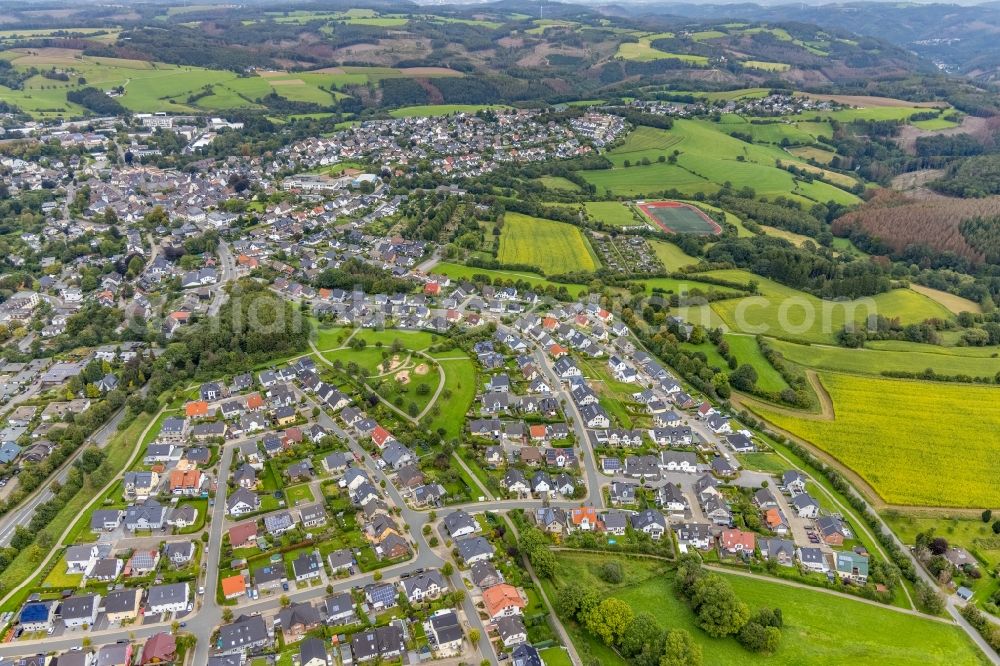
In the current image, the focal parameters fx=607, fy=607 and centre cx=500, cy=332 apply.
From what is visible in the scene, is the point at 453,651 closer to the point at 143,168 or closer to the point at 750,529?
the point at 750,529

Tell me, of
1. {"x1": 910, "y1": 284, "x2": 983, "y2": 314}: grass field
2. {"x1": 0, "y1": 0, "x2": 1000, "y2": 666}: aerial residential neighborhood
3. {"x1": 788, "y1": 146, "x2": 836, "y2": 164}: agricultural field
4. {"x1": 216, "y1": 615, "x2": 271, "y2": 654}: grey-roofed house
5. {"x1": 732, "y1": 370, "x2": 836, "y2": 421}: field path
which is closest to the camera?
{"x1": 216, "y1": 615, "x2": 271, "y2": 654}: grey-roofed house

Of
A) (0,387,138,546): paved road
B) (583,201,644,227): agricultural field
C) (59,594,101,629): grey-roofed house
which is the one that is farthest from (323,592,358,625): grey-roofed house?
(583,201,644,227): agricultural field

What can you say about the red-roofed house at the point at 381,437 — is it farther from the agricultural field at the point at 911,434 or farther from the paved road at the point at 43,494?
the agricultural field at the point at 911,434

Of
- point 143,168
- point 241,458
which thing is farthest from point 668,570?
point 143,168

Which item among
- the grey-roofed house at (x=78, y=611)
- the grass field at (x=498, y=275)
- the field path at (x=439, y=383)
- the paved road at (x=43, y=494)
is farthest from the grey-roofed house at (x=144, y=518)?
the grass field at (x=498, y=275)

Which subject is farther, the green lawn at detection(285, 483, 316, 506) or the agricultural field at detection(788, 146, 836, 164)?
A: the agricultural field at detection(788, 146, 836, 164)

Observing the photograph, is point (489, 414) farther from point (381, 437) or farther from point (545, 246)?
point (545, 246)

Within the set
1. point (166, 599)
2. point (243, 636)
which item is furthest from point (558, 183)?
point (243, 636)

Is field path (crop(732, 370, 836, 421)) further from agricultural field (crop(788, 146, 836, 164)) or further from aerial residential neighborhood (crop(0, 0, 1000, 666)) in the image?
agricultural field (crop(788, 146, 836, 164))
